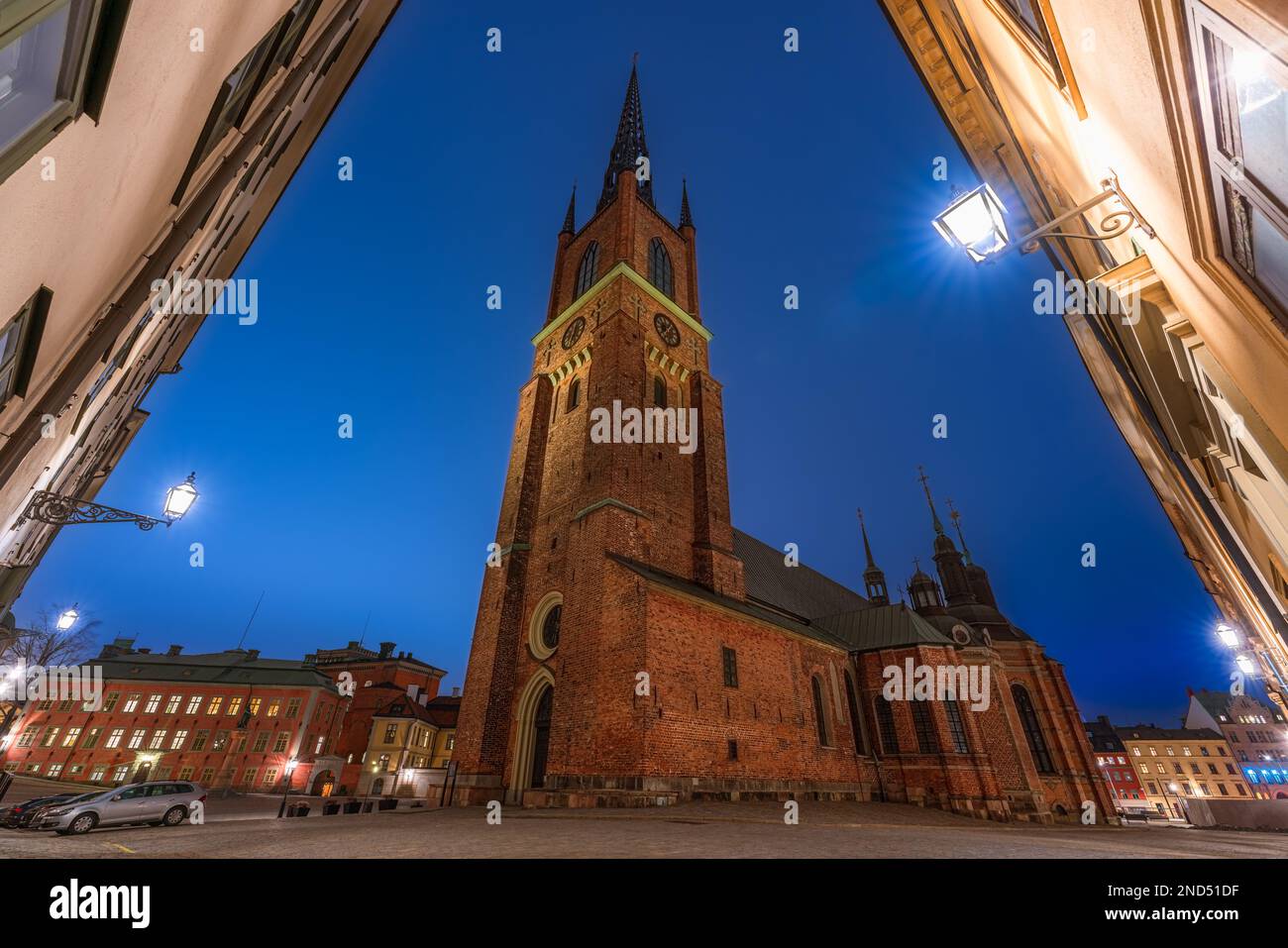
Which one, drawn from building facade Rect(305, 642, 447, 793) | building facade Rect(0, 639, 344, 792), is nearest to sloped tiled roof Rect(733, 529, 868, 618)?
building facade Rect(305, 642, 447, 793)

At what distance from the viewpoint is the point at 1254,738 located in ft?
206

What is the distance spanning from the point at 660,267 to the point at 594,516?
16.1 m

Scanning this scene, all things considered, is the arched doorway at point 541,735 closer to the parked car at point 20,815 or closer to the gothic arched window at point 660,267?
the parked car at point 20,815

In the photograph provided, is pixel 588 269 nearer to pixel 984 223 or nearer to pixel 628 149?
pixel 628 149

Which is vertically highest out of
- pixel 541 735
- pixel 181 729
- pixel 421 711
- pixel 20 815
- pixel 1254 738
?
pixel 1254 738

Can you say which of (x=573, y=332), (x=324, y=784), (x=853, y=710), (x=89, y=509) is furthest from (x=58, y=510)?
(x=324, y=784)

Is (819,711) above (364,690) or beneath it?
beneath

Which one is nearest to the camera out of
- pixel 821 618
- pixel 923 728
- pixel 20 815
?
pixel 20 815

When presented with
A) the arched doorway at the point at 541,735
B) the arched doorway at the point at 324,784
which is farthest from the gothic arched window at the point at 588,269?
the arched doorway at the point at 324,784

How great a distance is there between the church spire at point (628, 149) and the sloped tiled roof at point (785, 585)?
21465mm

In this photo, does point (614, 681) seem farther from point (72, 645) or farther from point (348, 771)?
point (348, 771)

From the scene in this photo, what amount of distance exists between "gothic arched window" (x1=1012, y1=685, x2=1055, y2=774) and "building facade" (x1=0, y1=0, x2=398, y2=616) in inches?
1446

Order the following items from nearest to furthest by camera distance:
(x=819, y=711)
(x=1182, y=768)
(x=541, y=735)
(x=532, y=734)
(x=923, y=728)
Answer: (x=541, y=735) → (x=532, y=734) → (x=819, y=711) → (x=923, y=728) → (x=1182, y=768)
